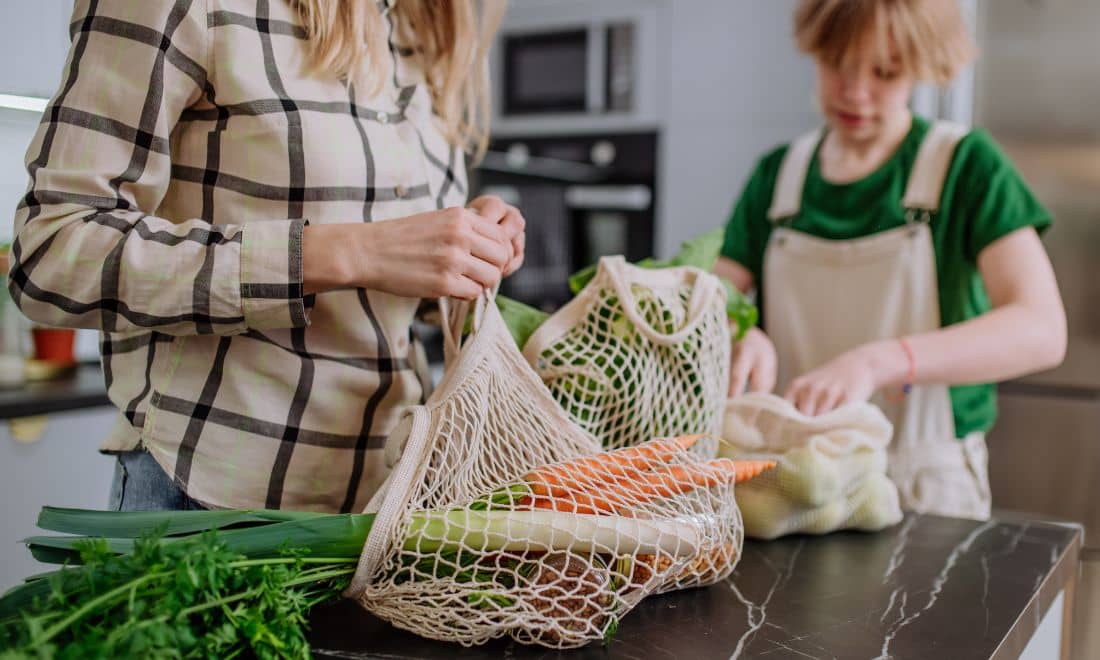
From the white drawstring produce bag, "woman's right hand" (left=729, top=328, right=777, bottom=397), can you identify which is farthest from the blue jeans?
"woman's right hand" (left=729, top=328, right=777, bottom=397)

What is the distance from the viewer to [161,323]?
2.35 feet

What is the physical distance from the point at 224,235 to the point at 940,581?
683 mm

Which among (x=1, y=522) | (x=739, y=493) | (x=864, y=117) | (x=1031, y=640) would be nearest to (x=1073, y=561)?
(x=1031, y=640)

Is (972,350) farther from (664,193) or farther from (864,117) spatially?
(664,193)

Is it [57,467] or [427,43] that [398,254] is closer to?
[427,43]

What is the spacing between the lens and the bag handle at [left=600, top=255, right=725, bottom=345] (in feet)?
2.75

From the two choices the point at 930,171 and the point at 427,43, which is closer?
the point at 427,43

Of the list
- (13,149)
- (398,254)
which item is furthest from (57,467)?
(398,254)

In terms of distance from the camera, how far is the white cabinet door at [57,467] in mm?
1557

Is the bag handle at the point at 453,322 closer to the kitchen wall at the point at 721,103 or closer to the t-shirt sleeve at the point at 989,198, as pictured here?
the t-shirt sleeve at the point at 989,198

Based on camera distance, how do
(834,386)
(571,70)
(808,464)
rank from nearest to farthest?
(808,464), (834,386), (571,70)

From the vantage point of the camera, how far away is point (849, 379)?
1.13 meters

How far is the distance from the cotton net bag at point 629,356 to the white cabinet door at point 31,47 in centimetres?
57

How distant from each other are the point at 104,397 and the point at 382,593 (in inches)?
47.4
